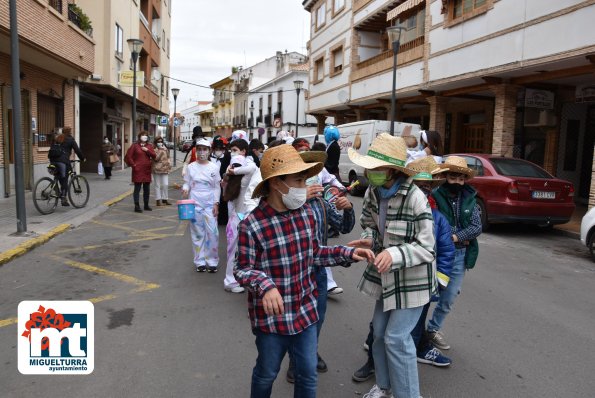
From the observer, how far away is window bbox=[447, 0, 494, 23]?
14.4 metres

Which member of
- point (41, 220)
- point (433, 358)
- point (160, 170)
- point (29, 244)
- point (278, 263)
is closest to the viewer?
point (278, 263)

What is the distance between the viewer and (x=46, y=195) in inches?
401

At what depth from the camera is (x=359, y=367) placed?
3.75 m

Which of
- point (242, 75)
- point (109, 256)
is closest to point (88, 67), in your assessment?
point (109, 256)

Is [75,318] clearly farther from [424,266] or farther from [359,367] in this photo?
[424,266]

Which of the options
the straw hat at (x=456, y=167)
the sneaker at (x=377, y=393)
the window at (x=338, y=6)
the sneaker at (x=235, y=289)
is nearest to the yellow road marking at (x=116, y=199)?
the sneaker at (x=235, y=289)

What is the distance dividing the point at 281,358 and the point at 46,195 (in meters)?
9.22

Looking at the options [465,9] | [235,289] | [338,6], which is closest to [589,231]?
[235,289]

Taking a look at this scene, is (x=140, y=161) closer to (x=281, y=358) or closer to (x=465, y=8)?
(x=281, y=358)

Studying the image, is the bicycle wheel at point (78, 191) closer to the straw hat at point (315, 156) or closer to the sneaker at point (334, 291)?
the sneaker at point (334, 291)

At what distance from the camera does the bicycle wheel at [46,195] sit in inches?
391

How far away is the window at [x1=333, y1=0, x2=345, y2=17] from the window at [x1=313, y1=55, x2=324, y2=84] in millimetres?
2841

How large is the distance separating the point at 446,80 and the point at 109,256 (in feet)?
41.2

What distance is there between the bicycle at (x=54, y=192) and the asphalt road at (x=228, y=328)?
2607mm
